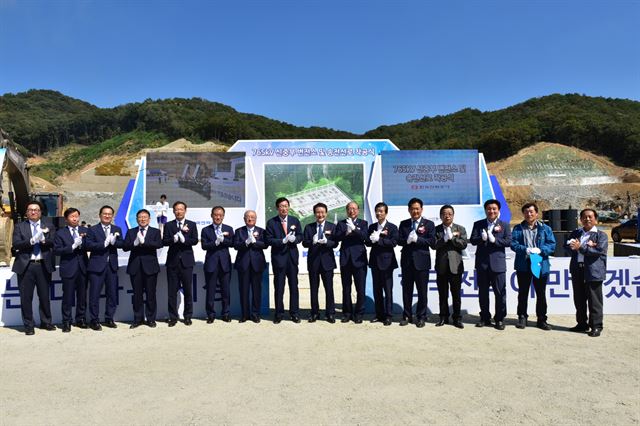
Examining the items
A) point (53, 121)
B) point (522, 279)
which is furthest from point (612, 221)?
point (53, 121)

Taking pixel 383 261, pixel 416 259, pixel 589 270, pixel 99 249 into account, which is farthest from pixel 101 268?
pixel 589 270

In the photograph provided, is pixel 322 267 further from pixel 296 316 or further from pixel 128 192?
pixel 128 192

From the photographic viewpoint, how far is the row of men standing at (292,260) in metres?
5.58

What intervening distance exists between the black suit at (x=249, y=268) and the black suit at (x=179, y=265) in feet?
1.90

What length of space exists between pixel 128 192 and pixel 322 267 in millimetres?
7588

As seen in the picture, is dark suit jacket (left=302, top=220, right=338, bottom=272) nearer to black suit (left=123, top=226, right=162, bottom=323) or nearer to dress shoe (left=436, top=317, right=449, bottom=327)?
dress shoe (left=436, top=317, right=449, bottom=327)

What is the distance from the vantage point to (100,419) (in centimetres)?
303

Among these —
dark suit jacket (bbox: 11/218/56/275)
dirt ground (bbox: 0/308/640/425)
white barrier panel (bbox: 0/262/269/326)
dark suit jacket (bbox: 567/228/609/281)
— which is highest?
dark suit jacket (bbox: 11/218/56/275)

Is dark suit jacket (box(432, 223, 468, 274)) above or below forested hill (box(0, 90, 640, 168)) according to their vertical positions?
below

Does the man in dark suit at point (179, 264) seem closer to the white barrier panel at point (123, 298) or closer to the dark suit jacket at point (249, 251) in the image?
the white barrier panel at point (123, 298)

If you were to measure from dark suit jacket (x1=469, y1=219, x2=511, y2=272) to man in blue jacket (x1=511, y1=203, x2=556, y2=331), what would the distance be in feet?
0.44

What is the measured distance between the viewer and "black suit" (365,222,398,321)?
5891 millimetres

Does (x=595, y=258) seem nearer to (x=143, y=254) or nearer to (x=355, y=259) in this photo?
(x=355, y=259)

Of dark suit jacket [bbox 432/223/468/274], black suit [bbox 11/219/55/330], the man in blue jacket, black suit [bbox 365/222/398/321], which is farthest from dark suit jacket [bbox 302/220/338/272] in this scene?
black suit [bbox 11/219/55/330]
